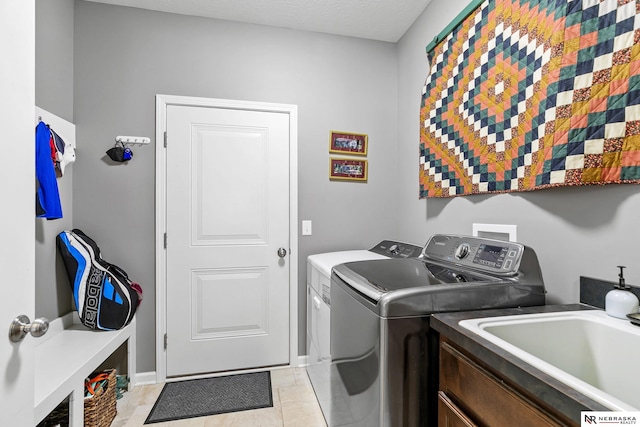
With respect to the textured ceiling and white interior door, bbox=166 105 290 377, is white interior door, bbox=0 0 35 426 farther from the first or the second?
the textured ceiling

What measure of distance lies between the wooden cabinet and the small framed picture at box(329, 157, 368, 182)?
177cm

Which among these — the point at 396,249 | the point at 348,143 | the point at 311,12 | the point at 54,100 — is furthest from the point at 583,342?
the point at 54,100

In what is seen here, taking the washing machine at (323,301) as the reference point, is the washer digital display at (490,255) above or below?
above

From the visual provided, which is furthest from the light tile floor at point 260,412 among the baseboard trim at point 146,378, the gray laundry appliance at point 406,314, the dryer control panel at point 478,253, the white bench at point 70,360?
the dryer control panel at point 478,253

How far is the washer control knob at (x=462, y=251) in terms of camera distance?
4.86 feet

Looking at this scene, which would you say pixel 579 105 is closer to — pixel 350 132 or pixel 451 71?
pixel 451 71

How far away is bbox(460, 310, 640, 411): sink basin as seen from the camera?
0.88 metres

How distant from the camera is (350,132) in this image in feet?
8.54

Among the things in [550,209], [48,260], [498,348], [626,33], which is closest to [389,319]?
[498,348]

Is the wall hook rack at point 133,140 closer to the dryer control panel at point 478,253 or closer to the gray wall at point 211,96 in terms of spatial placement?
the gray wall at point 211,96

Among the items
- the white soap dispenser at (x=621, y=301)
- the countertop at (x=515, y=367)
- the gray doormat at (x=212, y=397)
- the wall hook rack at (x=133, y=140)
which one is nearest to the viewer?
the countertop at (x=515, y=367)

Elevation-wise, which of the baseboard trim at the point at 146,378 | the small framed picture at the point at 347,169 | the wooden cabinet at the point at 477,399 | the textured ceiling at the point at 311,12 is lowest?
the baseboard trim at the point at 146,378

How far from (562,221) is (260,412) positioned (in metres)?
1.93

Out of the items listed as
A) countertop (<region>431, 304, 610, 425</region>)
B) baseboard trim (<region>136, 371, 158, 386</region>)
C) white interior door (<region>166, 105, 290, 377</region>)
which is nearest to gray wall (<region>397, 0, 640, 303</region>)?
countertop (<region>431, 304, 610, 425</region>)
